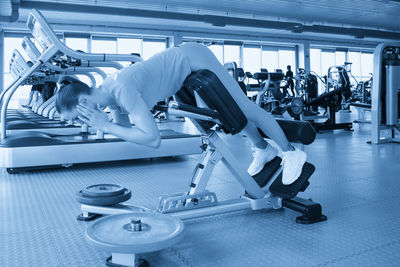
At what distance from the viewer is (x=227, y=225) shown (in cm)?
219

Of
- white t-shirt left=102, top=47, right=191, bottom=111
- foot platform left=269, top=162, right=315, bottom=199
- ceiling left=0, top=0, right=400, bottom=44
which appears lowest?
foot platform left=269, top=162, right=315, bottom=199

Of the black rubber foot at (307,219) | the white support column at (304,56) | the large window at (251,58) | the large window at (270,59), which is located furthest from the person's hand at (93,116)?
the white support column at (304,56)

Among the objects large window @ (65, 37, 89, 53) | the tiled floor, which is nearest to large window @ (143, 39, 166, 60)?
large window @ (65, 37, 89, 53)

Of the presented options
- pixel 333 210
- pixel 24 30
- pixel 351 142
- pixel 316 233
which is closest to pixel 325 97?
pixel 351 142

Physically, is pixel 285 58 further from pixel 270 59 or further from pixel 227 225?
pixel 227 225

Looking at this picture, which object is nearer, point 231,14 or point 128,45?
point 231,14

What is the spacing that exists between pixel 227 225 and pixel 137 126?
2.75ft

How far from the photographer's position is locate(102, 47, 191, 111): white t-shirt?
1851 millimetres

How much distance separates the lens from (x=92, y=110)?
177 centimetres

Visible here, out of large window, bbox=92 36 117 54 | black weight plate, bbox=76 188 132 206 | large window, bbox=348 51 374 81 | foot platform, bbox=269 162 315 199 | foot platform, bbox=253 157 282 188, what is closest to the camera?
black weight plate, bbox=76 188 132 206

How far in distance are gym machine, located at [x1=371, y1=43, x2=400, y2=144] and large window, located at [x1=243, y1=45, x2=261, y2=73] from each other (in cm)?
1090

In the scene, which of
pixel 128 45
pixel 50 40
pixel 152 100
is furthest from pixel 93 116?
pixel 128 45

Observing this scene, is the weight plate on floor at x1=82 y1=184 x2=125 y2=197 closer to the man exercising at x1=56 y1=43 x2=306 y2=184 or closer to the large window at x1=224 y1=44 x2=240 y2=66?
the man exercising at x1=56 y1=43 x2=306 y2=184

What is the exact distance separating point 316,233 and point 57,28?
12733 mm
